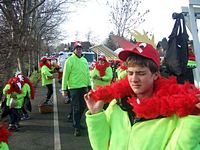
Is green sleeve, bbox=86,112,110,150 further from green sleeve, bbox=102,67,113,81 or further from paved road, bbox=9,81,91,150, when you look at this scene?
green sleeve, bbox=102,67,113,81

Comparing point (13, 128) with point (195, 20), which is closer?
point (195, 20)

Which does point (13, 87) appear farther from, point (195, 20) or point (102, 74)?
point (195, 20)

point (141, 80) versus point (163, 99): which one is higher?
point (141, 80)

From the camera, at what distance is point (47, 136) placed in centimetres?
935

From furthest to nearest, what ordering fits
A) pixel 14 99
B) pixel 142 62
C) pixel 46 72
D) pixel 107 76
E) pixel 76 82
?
pixel 46 72 < pixel 107 76 < pixel 14 99 < pixel 76 82 < pixel 142 62

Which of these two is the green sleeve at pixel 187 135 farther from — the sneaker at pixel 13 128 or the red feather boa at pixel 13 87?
the red feather boa at pixel 13 87

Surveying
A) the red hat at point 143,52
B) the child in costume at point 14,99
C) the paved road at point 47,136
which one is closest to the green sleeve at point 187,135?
the red hat at point 143,52

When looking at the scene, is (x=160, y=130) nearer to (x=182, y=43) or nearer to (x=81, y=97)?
(x=182, y=43)

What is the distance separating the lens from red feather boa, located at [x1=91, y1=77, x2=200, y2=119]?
2.50 m

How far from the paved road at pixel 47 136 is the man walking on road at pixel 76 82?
468 mm

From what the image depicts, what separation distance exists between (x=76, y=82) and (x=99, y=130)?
21.2ft

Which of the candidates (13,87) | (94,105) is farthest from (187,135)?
(13,87)

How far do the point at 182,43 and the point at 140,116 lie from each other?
2.66 meters

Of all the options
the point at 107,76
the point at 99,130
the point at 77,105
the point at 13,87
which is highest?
the point at 99,130
